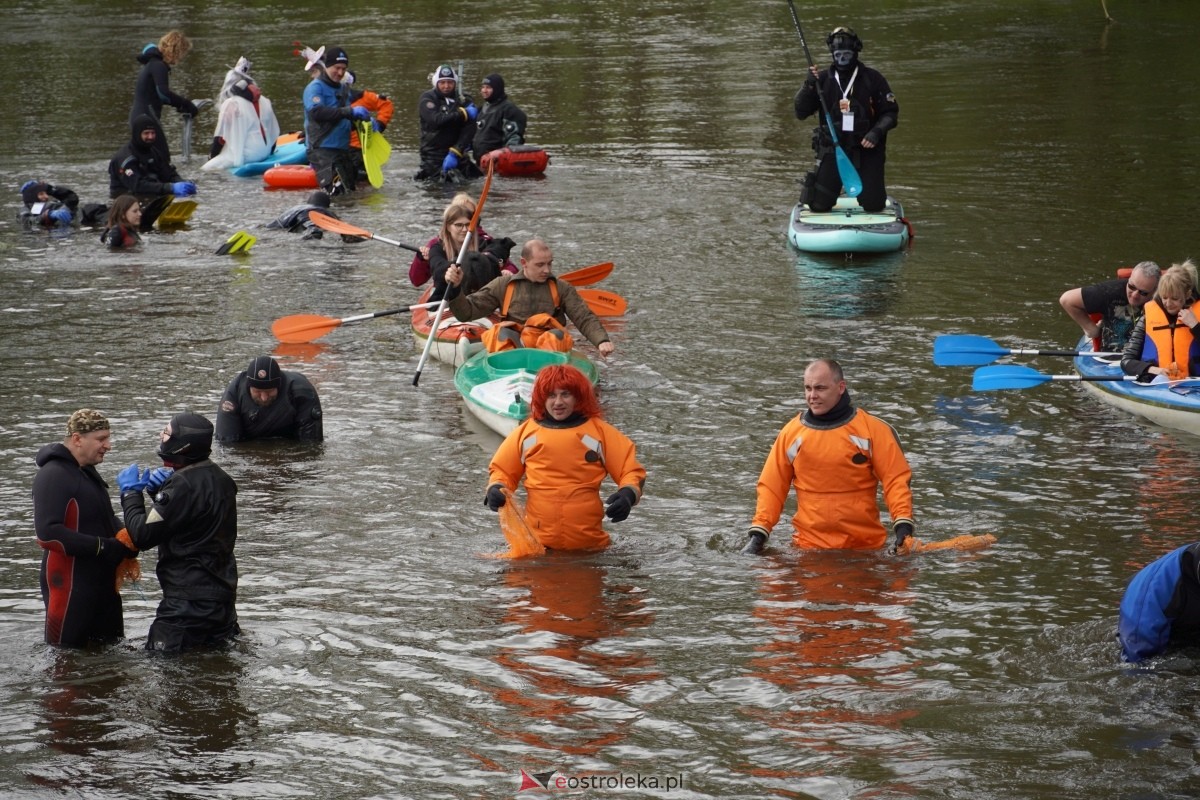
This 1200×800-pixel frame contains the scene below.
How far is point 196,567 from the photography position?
25.5 feet

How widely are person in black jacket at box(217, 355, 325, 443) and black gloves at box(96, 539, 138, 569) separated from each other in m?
4.25

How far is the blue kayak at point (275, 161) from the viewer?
23.6 meters

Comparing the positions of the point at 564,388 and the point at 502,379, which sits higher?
the point at 564,388

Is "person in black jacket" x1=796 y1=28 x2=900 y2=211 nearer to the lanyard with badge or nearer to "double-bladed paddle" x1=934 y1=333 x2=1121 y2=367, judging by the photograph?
the lanyard with badge

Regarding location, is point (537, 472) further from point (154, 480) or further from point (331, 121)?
point (331, 121)

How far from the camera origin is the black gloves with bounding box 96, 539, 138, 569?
25.0 ft

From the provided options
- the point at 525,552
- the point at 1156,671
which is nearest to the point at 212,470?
the point at 525,552

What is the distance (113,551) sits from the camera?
25.1ft

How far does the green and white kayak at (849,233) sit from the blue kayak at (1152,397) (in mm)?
5009

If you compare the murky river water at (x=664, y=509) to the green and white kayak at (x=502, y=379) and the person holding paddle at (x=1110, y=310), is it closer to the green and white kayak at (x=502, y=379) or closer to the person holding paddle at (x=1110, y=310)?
the green and white kayak at (x=502, y=379)

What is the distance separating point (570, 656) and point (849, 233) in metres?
10.3

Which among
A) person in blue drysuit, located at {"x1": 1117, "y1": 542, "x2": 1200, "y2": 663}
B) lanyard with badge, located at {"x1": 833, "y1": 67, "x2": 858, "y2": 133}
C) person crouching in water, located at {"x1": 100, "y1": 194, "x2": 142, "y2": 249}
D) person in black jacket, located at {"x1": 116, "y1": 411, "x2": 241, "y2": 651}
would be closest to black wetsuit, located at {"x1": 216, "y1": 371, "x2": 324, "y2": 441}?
person in black jacket, located at {"x1": 116, "y1": 411, "x2": 241, "y2": 651}

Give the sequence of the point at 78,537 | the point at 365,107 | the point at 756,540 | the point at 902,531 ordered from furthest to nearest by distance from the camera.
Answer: the point at 365,107
the point at 756,540
the point at 902,531
the point at 78,537

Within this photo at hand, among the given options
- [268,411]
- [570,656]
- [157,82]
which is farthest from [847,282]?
[157,82]
